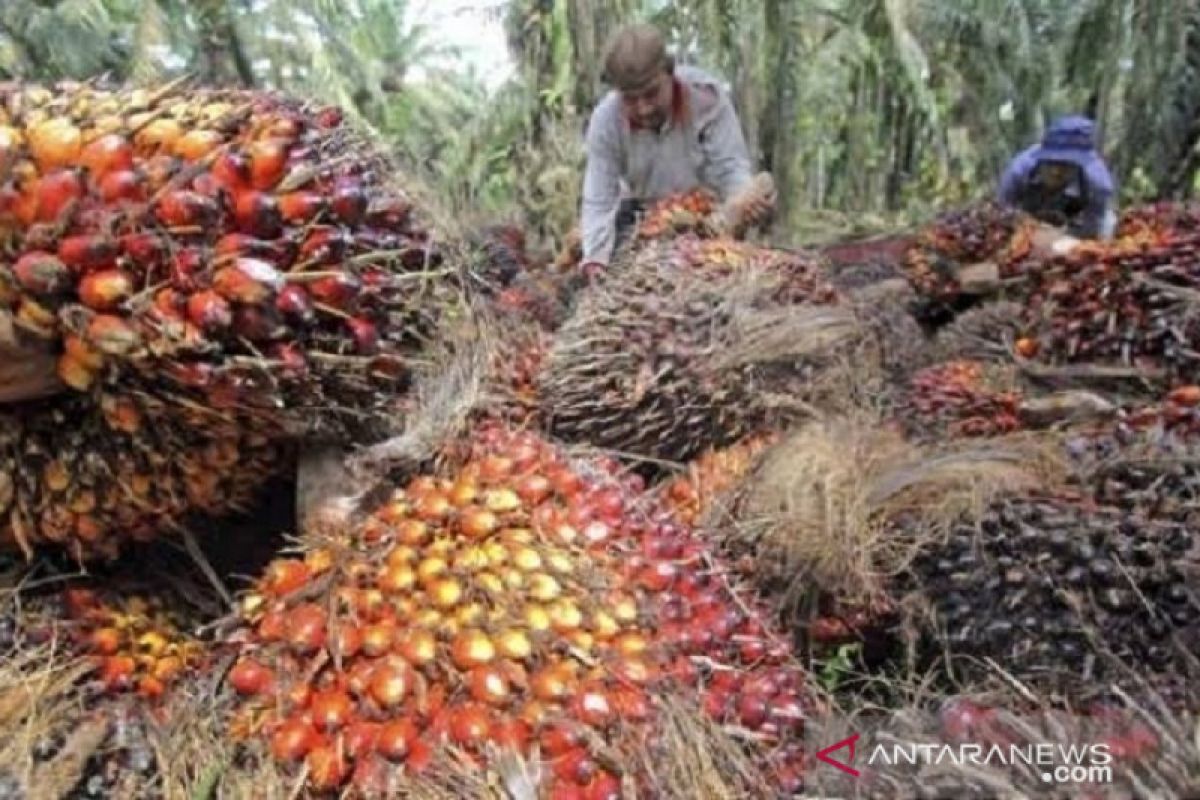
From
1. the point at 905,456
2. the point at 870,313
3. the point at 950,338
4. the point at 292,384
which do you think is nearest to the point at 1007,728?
the point at 292,384

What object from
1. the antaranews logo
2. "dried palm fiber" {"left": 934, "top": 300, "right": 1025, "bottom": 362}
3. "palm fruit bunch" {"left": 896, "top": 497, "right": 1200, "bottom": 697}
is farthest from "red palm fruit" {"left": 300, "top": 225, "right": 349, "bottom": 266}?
"dried palm fiber" {"left": 934, "top": 300, "right": 1025, "bottom": 362}

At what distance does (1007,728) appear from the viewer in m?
1.02

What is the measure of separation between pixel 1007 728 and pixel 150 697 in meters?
0.94

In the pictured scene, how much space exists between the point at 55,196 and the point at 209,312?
0.62ft

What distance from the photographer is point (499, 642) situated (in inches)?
46.6

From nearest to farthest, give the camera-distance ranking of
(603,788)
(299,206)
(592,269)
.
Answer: (603,788)
(299,206)
(592,269)

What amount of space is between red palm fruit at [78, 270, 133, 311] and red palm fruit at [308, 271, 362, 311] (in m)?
0.18

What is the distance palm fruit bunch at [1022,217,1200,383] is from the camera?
7.63 feet

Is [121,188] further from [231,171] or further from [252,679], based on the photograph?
[252,679]

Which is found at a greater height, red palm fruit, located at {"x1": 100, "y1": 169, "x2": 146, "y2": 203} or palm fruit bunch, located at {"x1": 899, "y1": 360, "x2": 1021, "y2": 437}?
red palm fruit, located at {"x1": 100, "y1": 169, "x2": 146, "y2": 203}

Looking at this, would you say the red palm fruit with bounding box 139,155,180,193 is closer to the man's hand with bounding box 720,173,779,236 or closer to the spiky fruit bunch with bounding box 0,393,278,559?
the spiky fruit bunch with bounding box 0,393,278,559

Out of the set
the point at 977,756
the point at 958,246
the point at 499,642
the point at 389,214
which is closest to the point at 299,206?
the point at 389,214

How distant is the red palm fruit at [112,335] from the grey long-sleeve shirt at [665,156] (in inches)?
98.5

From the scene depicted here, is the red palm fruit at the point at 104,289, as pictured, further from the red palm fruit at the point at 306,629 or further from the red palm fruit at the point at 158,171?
the red palm fruit at the point at 306,629
